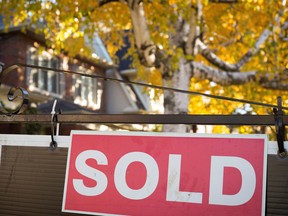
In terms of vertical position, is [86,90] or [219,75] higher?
[86,90]

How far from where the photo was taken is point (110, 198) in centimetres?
214

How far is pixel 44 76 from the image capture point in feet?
63.1

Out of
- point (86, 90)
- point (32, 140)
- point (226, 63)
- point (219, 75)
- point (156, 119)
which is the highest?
point (86, 90)

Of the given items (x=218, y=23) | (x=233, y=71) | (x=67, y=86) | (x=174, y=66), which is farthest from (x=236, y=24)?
(x=67, y=86)

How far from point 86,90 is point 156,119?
69.9 feet

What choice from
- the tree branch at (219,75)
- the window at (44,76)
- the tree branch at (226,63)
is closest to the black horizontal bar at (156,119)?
the tree branch at (219,75)

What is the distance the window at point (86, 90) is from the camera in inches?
873

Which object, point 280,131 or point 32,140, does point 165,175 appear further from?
point 32,140

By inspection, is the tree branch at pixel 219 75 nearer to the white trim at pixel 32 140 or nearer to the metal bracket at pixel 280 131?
the white trim at pixel 32 140

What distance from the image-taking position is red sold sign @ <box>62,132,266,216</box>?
1.96 metres

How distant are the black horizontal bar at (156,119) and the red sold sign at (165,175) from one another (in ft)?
0.23

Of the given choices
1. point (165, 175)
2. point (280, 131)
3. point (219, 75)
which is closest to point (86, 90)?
point (219, 75)

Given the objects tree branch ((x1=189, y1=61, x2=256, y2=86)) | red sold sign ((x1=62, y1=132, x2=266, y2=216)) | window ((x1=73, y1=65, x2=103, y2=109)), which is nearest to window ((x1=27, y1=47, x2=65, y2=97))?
window ((x1=73, y1=65, x2=103, y2=109))

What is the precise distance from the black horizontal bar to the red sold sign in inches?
2.8
